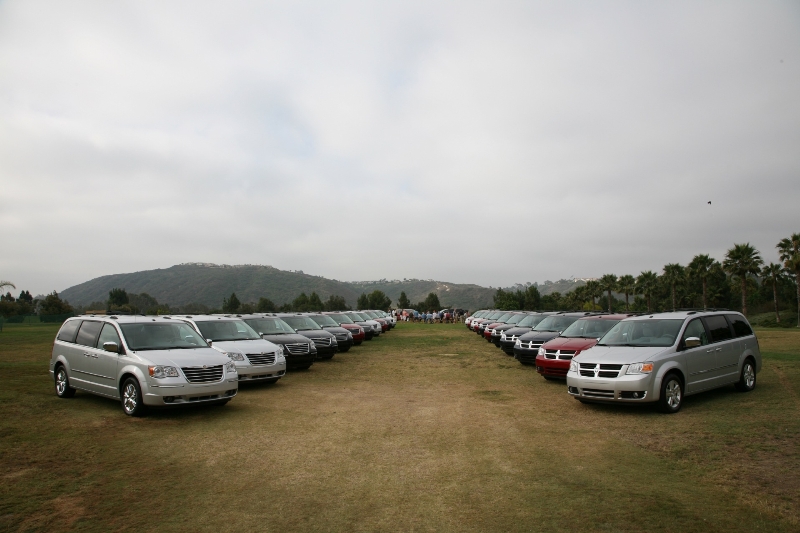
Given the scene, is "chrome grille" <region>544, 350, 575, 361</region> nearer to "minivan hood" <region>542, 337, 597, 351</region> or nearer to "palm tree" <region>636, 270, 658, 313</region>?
"minivan hood" <region>542, 337, 597, 351</region>

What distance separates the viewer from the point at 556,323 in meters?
17.5

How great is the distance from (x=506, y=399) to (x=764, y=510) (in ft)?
19.9

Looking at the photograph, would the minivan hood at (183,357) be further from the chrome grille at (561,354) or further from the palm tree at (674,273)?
the palm tree at (674,273)

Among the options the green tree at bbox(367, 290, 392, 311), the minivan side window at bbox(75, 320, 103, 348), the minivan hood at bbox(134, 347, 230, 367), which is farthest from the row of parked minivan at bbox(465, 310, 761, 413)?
the green tree at bbox(367, 290, 392, 311)

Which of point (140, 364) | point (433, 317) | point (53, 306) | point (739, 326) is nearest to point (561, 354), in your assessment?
point (739, 326)

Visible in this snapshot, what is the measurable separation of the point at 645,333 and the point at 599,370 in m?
1.72

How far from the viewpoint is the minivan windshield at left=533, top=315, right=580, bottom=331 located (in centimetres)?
1727

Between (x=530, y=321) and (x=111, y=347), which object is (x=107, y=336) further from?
(x=530, y=321)

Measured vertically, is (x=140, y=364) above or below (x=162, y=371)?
above

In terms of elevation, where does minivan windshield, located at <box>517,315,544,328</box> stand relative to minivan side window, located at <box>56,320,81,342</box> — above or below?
below

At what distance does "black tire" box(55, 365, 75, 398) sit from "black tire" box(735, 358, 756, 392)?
1339 centimetres

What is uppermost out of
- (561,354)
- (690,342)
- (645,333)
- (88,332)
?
(88,332)

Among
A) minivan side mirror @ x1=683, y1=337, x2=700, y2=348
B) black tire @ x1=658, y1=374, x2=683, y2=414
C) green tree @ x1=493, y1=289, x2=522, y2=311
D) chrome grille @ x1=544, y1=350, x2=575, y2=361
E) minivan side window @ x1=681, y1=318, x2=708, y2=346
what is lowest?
black tire @ x1=658, y1=374, x2=683, y2=414

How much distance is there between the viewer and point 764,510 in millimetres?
4664
